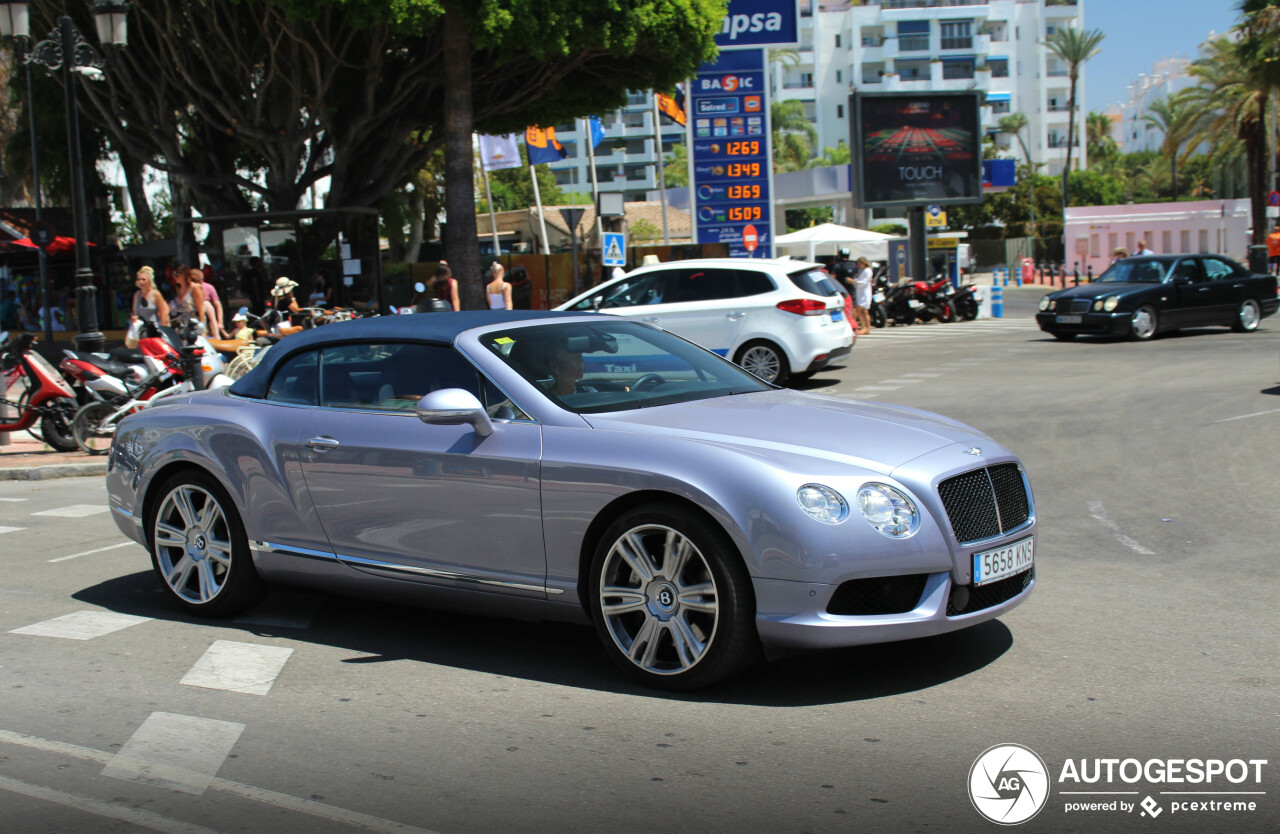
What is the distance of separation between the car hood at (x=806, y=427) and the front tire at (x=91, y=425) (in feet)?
31.4

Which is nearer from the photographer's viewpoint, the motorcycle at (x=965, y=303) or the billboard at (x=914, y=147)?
the motorcycle at (x=965, y=303)

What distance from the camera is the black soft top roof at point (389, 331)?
18.5 feet

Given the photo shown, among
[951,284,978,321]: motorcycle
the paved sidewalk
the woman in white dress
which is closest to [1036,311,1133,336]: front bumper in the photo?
[951,284,978,321]: motorcycle

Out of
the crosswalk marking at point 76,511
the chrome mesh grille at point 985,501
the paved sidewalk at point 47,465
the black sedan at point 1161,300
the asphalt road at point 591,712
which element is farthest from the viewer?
the black sedan at point 1161,300

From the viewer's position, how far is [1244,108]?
158ft

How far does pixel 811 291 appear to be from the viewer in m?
16.0

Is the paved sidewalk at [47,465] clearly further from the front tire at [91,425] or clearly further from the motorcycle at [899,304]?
the motorcycle at [899,304]

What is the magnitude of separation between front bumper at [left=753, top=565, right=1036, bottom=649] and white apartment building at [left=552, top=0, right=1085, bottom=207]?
10025 cm

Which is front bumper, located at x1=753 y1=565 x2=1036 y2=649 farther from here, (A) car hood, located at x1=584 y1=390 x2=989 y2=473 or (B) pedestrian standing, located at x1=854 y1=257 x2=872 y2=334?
(B) pedestrian standing, located at x1=854 y1=257 x2=872 y2=334

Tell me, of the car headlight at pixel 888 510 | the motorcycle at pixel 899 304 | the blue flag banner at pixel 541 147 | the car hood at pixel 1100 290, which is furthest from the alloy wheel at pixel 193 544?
the blue flag banner at pixel 541 147

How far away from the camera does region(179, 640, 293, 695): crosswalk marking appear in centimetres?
506

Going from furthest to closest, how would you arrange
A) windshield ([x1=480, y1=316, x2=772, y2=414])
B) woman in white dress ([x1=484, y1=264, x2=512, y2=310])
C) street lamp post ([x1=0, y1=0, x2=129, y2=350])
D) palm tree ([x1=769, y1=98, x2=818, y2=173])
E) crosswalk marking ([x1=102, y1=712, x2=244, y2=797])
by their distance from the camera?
palm tree ([x1=769, y1=98, x2=818, y2=173]) → woman in white dress ([x1=484, y1=264, x2=512, y2=310]) → street lamp post ([x1=0, y1=0, x2=129, y2=350]) → windshield ([x1=480, y1=316, x2=772, y2=414]) → crosswalk marking ([x1=102, y1=712, x2=244, y2=797])

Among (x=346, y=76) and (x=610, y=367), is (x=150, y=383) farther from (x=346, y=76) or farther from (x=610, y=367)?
(x=346, y=76)

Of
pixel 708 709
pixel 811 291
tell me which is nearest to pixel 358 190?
pixel 811 291
